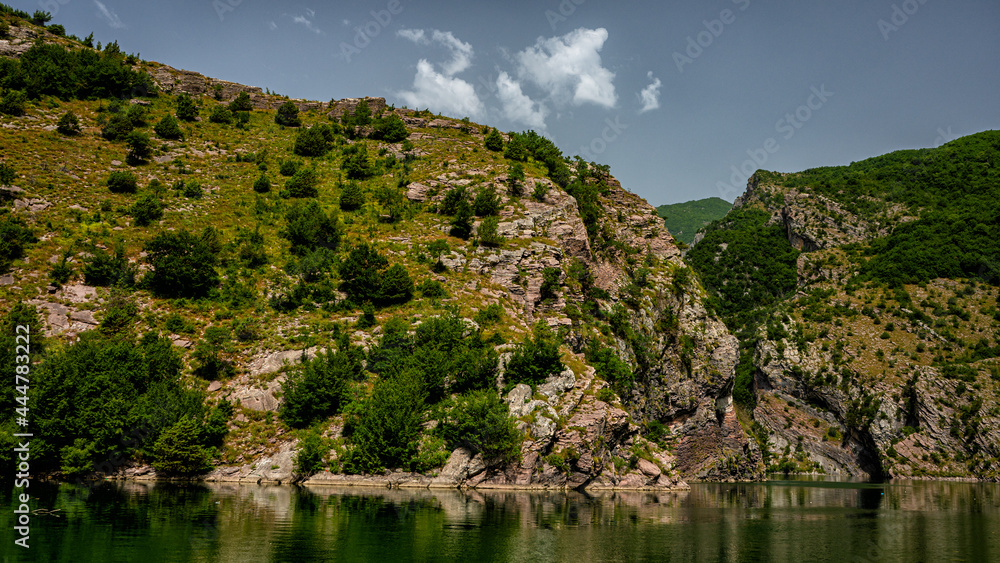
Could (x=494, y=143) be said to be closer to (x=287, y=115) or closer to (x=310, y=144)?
(x=310, y=144)

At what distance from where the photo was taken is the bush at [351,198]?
7531cm

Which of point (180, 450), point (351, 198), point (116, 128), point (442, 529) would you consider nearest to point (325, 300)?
point (351, 198)

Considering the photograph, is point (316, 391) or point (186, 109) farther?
point (186, 109)

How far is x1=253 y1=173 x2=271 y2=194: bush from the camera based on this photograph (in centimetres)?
7544

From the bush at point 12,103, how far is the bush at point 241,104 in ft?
Result: 99.2

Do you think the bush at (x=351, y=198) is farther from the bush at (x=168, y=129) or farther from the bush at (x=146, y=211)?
the bush at (x=168, y=129)

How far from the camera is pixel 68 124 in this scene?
234 ft

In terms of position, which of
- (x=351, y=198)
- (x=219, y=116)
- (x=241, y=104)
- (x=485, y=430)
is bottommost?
(x=485, y=430)

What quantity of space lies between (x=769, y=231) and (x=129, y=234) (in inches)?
7023

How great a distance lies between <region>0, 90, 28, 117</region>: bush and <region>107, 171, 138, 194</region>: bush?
51.2 feet

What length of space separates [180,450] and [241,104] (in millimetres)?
73216

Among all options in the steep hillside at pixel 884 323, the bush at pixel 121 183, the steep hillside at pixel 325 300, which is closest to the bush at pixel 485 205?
the steep hillside at pixel 325 300

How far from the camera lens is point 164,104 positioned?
293ft

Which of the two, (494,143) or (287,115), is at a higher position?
(287,115)
